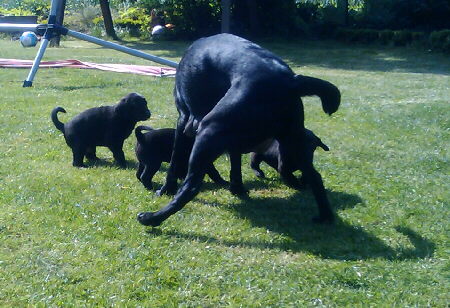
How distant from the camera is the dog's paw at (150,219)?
5129mm

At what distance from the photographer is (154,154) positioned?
257 inches

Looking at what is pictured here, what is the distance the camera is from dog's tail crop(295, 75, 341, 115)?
509cm

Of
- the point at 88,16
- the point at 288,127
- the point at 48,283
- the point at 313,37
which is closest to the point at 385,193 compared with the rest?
the point at 288,127

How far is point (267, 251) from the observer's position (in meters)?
4.86

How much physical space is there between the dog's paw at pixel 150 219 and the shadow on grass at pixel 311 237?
7 cm

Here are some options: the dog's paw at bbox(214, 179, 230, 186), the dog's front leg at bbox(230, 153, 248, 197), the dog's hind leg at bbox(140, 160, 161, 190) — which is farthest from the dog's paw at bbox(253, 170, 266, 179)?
the dog's hind leg at bbox(140, 160, 161, 190)

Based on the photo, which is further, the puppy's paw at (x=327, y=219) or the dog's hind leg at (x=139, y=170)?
the dog's hind leg at (x=139, y=170)

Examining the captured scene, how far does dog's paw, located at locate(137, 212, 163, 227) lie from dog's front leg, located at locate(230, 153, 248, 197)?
1268mm

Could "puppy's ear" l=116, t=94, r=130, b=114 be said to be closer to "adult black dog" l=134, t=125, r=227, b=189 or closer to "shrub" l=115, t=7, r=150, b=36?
"adult black dog" l=134, t=125, r=227, b=189

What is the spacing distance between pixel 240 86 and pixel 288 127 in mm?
522

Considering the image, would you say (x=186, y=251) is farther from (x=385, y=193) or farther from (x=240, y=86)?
(x=385, y=193)

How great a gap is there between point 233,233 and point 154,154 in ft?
5.36

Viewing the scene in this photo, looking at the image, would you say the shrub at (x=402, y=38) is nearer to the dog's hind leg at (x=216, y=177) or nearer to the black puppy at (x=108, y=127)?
the black puppy at (x=108, y=127)

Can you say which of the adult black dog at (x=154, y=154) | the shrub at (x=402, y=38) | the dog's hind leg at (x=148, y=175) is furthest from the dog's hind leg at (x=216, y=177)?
the shrub at (x=402, y=38)
